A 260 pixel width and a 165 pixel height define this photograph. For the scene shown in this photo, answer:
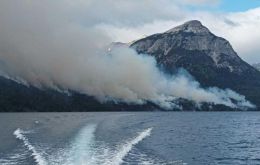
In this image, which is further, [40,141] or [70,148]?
[40,141]

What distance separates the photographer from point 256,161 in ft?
299

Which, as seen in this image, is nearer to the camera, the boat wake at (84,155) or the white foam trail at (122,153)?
the boat wake at (84,155)

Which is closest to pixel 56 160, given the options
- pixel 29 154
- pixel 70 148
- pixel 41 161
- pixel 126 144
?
pixel 41 161

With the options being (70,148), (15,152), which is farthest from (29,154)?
(70,148)

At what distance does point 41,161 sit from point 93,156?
889 cm

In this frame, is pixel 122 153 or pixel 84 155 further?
pixel 122 153

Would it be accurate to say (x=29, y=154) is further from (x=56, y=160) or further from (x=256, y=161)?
(x=256, y=161)

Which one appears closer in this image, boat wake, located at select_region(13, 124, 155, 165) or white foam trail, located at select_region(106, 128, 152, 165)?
boat wake, located at select_region(13, 124, 155, 165)

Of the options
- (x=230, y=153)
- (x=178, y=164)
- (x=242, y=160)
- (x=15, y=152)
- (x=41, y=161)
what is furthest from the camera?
(x=230, y=153)

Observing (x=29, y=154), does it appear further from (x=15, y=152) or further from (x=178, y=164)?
(x=178, y=164)

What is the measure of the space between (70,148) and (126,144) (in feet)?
58.3

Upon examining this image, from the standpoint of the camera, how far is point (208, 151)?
4141 inches

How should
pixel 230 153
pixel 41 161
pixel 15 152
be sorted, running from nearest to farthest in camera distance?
1. pixel 41 161
2. pixel 15 152
3. pixel 230 153

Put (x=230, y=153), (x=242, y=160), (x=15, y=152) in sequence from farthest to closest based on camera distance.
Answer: (x=230, y=153)
(x=242, y=160)
(x=15, y=152)
